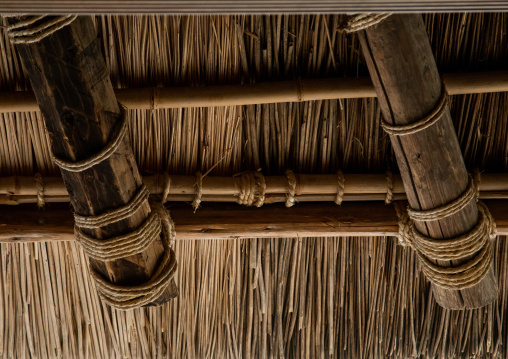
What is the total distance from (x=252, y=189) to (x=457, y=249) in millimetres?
601

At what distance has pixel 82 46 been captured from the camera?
3.36ft

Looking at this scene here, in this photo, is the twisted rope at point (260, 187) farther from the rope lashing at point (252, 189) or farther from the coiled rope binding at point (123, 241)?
the coiled rope binding at point (123, 241)

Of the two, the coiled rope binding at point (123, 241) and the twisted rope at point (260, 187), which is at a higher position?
the twisted rope at point (260, 187)

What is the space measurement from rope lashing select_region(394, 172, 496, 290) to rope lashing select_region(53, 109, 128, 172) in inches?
31.0

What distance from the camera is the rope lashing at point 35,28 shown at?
0.93 m

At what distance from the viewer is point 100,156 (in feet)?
3.58

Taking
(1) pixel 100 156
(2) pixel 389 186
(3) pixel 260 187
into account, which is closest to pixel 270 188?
(3) pixel 260 187

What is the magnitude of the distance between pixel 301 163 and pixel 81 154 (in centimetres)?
75

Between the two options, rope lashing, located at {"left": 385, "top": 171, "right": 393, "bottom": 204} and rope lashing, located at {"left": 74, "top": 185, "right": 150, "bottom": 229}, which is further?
rope lashing, located at {"left": 385, "top": 171, "right": 393, "bottom": 204}

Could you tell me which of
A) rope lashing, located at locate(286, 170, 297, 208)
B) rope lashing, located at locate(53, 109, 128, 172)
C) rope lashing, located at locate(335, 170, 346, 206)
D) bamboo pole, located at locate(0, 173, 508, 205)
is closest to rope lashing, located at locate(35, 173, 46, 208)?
bamboo pole, located at locate(0, 173, 508, 205)

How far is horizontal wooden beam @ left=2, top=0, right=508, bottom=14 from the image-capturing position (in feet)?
2.72

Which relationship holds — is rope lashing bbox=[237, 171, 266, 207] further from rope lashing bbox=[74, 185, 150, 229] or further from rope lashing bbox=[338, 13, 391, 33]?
rope lashing bbox=[338, 13, 391, 33]

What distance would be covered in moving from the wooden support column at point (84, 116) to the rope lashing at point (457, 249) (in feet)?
2.48

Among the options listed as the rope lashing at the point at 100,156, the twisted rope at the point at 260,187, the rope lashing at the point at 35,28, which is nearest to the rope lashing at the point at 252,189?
the twisted rope at the point at 260,187
